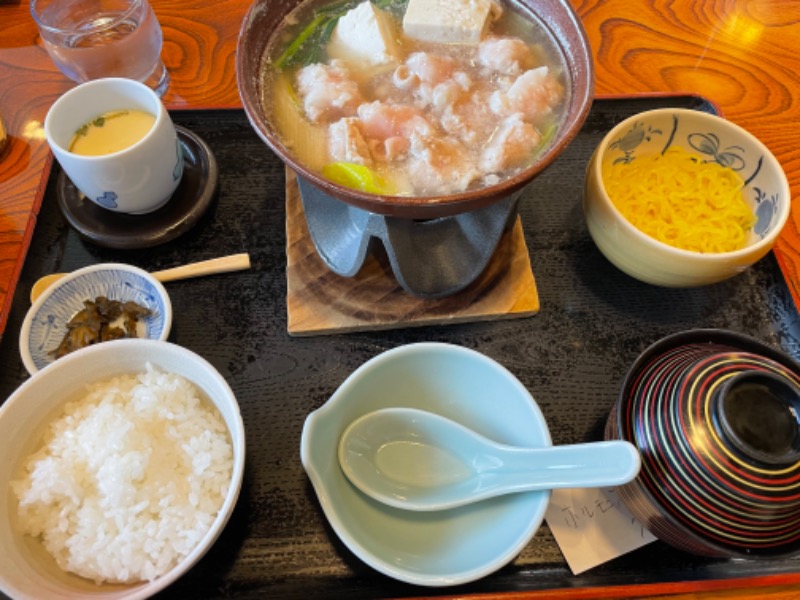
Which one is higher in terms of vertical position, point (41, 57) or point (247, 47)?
point (247, 47)

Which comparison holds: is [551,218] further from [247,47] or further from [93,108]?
[93,108]

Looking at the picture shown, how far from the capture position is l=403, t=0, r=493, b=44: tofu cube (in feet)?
4.77

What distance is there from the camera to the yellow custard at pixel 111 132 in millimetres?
1435

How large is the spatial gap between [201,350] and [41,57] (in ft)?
4.18

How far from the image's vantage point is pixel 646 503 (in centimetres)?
103

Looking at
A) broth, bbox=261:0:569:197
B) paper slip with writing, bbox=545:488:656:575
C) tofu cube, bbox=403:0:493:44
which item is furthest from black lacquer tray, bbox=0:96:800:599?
tofu cube, bbox=403:0:493:44

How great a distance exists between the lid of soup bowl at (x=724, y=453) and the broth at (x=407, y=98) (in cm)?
56

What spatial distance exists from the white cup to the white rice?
50 centimetres

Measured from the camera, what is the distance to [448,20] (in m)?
1.46

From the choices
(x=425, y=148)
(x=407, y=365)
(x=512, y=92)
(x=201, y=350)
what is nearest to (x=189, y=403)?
(x=201, y=350)

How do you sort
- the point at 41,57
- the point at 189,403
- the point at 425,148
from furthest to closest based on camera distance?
the point at 41,57 < the point at 425,148 < the point at 189,403

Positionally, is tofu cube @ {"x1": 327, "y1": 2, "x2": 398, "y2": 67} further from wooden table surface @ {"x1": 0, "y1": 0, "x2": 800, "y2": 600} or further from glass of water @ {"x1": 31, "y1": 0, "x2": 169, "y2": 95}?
glass of water @ {"x1": 31, "y1": 0, "x2": 169, "y2": 95}

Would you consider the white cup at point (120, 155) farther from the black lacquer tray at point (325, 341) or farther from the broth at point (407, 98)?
the broth at point (407, 98)

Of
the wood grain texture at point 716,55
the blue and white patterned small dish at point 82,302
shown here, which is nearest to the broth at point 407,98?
the blue and white patterned small dish at point 82,302
